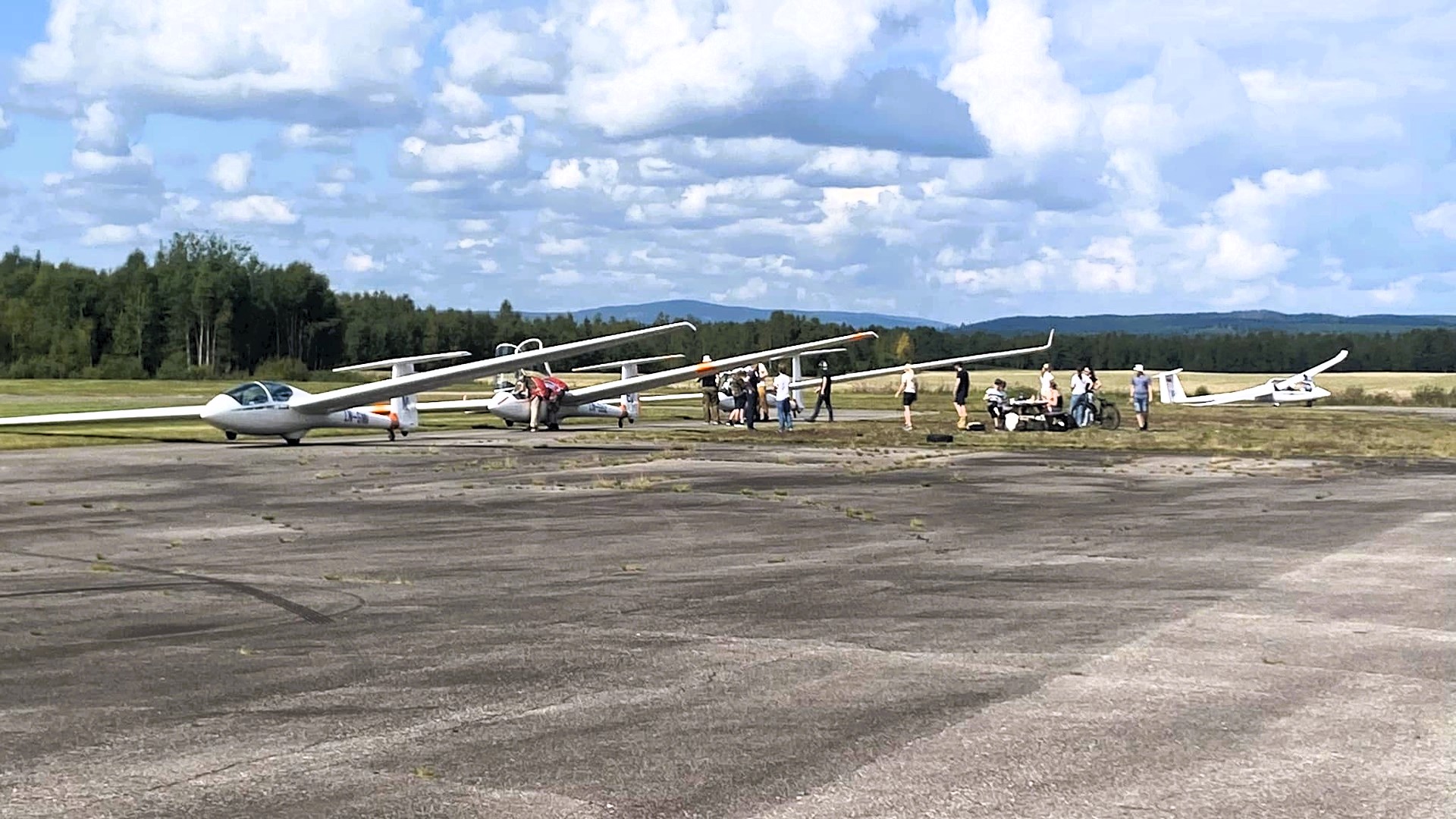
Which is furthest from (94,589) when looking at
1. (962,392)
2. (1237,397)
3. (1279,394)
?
(1279,394)

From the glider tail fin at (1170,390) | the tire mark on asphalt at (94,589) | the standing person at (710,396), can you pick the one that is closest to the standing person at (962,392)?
the standing person at (710,396)

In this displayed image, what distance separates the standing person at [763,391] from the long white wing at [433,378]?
9094mm

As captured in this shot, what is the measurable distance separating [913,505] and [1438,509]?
18.7 feet

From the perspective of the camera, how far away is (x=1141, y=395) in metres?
36.0

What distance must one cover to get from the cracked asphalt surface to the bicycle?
816 inches

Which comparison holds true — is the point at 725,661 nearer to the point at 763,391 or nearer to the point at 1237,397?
the point at 763,391

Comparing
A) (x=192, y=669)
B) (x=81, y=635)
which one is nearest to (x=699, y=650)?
(x=192, y=669)

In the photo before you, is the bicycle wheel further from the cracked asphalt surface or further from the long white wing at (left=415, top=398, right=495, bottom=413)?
the cracked asphalt surface

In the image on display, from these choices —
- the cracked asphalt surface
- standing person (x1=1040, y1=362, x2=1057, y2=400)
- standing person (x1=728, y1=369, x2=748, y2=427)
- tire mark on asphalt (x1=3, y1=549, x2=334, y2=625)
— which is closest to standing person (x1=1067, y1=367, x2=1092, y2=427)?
standing person (x1=1040, y1=362, x2=1057, y2=400)

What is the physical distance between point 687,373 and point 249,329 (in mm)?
78208

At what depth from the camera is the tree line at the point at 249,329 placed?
95.8 metres

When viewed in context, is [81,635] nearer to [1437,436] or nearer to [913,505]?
[913,505]

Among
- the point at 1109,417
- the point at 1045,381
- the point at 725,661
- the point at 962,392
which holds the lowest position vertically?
the point at 725,661

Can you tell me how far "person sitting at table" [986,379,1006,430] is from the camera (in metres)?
36.7
